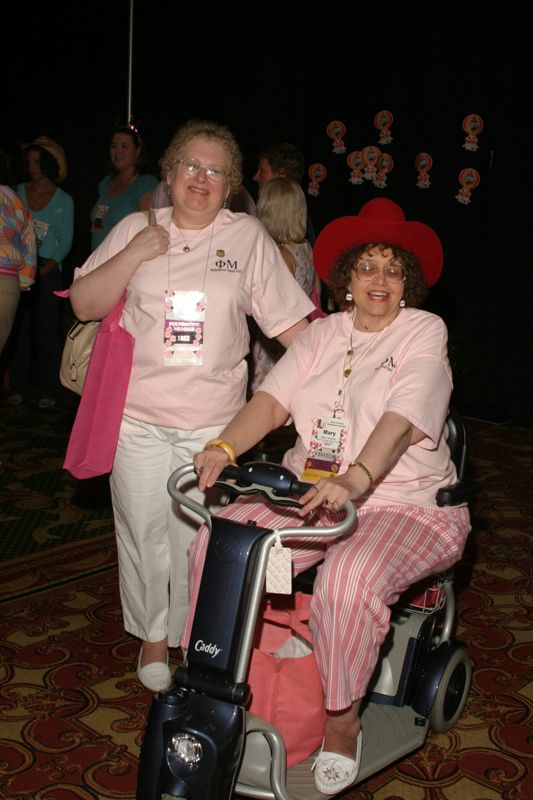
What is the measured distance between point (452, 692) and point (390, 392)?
3.11ft

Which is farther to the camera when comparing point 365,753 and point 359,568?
point 365,753

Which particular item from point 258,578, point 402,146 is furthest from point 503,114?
point 258,578

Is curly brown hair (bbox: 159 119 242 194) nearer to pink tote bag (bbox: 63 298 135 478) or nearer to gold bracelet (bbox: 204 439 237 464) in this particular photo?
pink tote bag (bbox: 63 298 135 478)

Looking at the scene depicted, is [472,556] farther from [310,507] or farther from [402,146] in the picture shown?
[402,146]

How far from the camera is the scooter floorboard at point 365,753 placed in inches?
85.4

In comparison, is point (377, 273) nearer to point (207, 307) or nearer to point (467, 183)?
point (207, 307)

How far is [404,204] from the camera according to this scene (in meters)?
6.79

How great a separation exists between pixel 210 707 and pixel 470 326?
5184 millimetres

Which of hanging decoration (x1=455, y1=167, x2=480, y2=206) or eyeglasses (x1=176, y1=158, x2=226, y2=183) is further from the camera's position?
hanging decoration (x1=455, y1=167, x2=480, y2=206)

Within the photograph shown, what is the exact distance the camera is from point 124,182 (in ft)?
19.5

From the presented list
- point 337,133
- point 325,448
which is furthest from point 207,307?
point 337,133

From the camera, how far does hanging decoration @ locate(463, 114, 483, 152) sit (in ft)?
20.9

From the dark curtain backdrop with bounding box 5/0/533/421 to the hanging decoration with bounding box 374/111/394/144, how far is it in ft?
0.15

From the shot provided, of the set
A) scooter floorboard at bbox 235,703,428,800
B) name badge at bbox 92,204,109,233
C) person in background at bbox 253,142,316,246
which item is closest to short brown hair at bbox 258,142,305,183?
person in background at bbox 253,142,316,246
